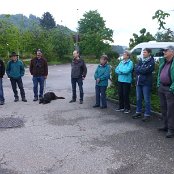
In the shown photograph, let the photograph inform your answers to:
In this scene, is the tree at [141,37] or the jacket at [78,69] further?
the tree at [141,37]

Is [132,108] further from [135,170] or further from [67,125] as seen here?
[135,170]

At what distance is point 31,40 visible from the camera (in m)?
42.2

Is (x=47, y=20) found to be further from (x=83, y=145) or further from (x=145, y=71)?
(x=83, y=145)

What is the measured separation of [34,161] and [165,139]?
2.72 m

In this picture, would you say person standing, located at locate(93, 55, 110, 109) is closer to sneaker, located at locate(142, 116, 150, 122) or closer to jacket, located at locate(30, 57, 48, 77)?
sneaker, located at locate(142, 116, 150, 122)

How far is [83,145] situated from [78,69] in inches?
194

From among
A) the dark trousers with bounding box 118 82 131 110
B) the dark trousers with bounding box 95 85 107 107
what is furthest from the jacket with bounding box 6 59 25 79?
the dark trousers with bounding box 118 82 131 110

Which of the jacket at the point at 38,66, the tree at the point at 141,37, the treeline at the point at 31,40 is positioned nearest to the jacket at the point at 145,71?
the jacket at the point at 38,66

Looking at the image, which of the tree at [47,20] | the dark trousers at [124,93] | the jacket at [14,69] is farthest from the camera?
the tree at [47,20]

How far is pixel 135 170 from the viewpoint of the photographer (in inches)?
225

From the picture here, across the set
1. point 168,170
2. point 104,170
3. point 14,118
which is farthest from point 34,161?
point 14,118

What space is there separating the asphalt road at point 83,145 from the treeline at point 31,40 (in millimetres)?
24740

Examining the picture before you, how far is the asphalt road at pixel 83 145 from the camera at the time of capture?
5.88 m

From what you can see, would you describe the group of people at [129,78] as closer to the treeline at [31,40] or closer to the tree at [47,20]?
the treeline at [31,40]
